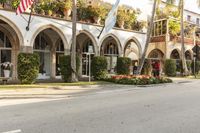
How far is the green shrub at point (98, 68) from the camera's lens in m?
25.3

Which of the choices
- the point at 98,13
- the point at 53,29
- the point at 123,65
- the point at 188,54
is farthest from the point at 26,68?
the point at 188,54

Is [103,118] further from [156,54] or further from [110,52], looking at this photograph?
[156,54]

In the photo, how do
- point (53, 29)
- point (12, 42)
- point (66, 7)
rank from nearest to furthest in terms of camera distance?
1. point (12, 42)
2. point (53, 29)
3. point (66, 7)

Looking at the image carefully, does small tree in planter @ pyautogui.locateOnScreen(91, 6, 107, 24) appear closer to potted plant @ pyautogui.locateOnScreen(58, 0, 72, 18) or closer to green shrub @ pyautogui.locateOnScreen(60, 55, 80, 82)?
potted plant @ pyautogui.locateOnScreen(58, 0, 72, 18)

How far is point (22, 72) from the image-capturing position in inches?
814

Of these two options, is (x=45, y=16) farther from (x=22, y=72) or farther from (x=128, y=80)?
(x=128, y=80)

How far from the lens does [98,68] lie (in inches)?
995

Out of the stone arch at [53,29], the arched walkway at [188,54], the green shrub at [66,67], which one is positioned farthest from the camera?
the arched walkway at [188,54]

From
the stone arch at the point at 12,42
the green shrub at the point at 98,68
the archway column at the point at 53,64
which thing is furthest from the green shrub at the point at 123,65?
the stone arch at the point at 12,42

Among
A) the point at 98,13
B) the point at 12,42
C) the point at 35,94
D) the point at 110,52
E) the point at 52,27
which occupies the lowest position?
the point at 35,94

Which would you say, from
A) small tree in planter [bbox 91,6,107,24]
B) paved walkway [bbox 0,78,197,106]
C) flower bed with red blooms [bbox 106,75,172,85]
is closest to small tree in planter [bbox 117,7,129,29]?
small tree in planter [bbox 91,6,107,24]

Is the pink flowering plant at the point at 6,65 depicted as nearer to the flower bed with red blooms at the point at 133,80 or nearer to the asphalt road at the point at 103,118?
the flower bed with red blooms at the point at 133,80

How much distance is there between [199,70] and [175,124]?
33.1 meters

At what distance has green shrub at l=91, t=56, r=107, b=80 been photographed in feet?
83.1
